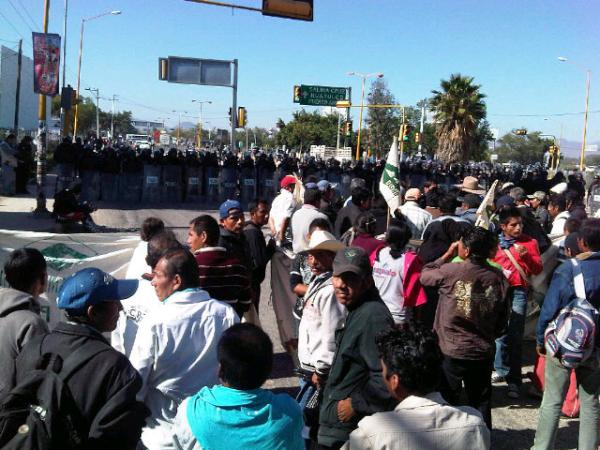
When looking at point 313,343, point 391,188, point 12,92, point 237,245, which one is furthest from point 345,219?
point 12,92

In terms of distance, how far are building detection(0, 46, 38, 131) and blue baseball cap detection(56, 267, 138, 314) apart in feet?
177

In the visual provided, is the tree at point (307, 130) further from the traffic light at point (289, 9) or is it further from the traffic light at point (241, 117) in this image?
the traffic light at point (289, 9)

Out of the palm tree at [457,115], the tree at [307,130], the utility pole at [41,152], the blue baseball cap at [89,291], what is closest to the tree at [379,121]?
the tree at [307,130]

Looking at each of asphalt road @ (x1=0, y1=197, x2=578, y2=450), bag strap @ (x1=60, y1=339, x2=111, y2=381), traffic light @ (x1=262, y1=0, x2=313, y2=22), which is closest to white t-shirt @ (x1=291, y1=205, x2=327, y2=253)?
asphalt road @ (x1=0, y1=197, x2=578, y2=450)

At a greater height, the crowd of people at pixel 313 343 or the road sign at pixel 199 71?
the road sign at pixel 199 71

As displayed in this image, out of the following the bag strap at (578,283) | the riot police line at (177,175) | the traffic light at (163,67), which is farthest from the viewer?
the traffic light at (163,67)

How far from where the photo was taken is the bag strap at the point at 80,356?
2.48 m

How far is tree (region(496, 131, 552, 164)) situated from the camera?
A: 128250 mm

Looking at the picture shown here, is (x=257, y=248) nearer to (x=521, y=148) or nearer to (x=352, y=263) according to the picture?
(x=352, y=263)

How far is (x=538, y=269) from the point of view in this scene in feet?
19.9

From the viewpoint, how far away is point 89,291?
9.23 feet

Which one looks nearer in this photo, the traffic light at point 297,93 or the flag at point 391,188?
the flag at point 391,188

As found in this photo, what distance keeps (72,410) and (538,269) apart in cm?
485

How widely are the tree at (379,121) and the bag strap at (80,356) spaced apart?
7145 centimetres
